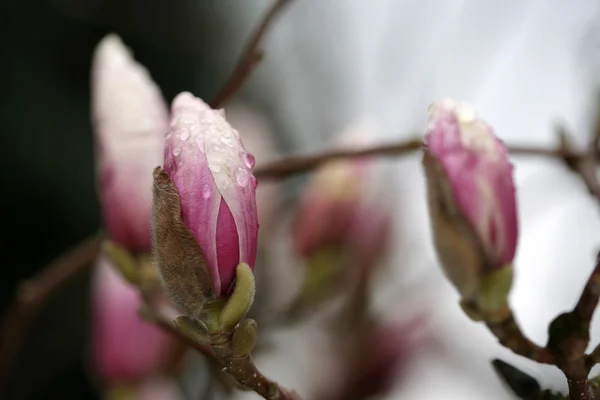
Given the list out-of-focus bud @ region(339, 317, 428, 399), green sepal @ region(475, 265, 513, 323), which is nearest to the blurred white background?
out-of-focus bud @ region(339, 317, 428, 399)

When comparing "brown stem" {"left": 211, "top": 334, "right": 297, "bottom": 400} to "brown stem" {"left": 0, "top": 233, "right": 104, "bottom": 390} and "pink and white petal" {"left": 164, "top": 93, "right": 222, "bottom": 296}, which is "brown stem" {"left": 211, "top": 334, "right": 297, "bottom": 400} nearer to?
"pink and white petal" {"left": 164, "top": 93, "right": 222, "bottom": 296}

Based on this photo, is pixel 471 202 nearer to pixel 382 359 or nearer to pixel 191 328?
pixel 191 328

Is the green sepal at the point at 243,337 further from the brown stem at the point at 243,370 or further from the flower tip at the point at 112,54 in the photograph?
the flower tip at the point at 112,54

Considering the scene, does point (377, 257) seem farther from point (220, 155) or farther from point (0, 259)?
point (0, 259)

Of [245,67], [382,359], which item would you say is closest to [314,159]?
[245,67]

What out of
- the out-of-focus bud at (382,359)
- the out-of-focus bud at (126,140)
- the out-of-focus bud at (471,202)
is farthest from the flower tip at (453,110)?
the out-of-focus bud at (382,359)

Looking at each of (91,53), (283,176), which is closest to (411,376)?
(283,176)
